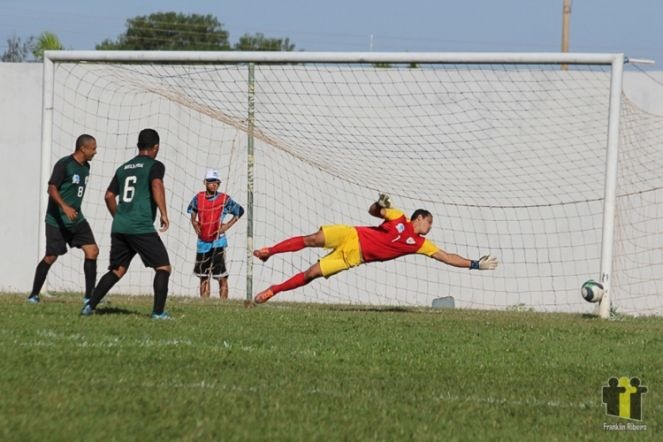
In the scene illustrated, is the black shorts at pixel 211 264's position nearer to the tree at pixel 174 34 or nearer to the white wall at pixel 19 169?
the white wall at pixel 19 169

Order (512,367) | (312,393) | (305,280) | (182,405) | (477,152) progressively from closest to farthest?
(182,405)
(312,393)
(512,367)
(305,280)
(477,152)

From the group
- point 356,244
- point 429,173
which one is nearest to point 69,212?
point 356,244

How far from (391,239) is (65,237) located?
155 inches

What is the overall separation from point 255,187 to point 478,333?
8.49m

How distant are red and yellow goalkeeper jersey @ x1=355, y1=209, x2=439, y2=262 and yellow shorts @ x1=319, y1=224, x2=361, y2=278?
9 centimetres

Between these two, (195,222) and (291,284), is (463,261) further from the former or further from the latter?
(195,222)

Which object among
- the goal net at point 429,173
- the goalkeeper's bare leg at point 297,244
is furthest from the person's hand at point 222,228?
the goalkeeper's bare leg at point 297,244

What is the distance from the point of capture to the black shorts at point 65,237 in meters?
14.2

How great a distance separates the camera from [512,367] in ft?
32.0

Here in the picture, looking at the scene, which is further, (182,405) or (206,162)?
(206,162)

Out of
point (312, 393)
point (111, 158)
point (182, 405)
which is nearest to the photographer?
point (182, 405)

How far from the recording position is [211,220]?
18.6 metres

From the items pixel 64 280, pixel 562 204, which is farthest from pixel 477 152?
pixel 64 280

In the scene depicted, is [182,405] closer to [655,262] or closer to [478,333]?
[478,333]
